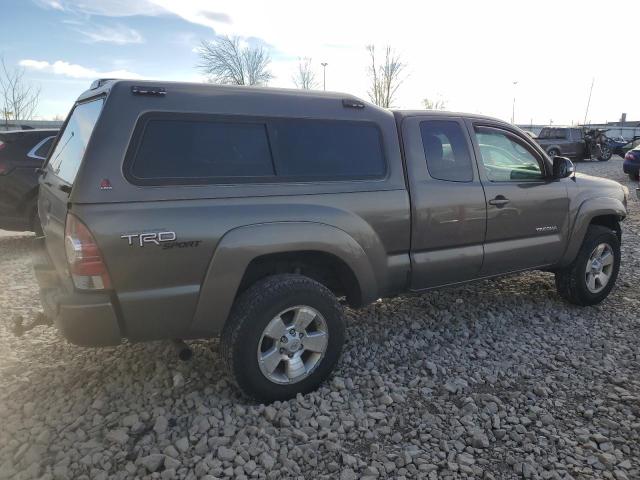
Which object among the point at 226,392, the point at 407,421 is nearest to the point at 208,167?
the point at 226,392

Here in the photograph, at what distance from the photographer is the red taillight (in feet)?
7.82

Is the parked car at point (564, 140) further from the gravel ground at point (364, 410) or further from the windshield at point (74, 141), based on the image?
the windshield at point (74, 141)

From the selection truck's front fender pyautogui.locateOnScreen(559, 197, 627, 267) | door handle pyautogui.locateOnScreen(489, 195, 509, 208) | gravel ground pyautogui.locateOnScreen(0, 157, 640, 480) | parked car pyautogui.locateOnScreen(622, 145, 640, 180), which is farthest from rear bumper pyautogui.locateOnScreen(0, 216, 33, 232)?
parked car pyautogui.locateOnScreen(622, 145, 640, 180)

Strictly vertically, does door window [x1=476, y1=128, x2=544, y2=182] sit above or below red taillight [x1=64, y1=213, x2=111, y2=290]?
above

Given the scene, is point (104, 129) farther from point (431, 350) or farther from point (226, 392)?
point (431, 350)

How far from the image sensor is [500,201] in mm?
3791

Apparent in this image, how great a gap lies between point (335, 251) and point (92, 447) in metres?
1.78

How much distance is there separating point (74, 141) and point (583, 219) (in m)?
4.30

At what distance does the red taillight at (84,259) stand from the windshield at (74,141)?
13.8 inches

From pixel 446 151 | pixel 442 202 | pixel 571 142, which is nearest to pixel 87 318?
pixel 442 202

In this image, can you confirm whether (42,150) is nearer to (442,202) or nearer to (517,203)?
(442,202)

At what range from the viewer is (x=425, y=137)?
11.7 feet

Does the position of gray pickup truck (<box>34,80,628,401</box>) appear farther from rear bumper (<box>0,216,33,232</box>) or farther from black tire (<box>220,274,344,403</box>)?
rear bumper (<box>0,216,33,232</box>)

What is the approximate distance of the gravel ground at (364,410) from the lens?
2.43 metres
